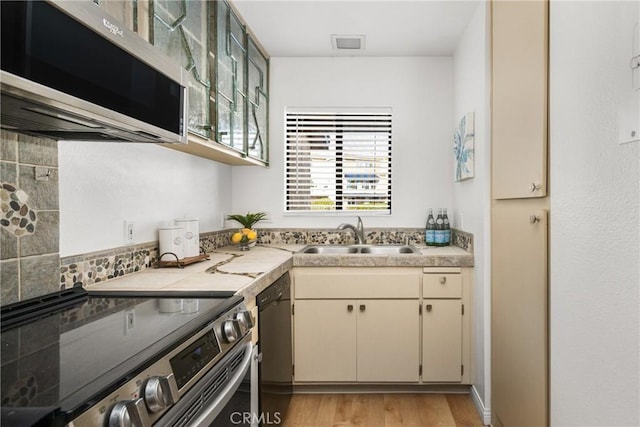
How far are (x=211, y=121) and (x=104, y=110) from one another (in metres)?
1.00

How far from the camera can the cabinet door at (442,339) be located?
2373 mm

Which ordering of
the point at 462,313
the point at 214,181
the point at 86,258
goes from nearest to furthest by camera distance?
the point at 86,258 < the point at 462,313 < the point at 214,181

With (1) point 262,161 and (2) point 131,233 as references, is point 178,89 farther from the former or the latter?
(1) point 262,161

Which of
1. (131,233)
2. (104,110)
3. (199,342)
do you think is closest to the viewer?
(104,110)

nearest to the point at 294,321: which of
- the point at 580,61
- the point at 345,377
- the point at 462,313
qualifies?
the point at 345,377

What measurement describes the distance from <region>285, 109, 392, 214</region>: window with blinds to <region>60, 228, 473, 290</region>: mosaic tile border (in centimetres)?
21

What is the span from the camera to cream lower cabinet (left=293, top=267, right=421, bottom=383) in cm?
239

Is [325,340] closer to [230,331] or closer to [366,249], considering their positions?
[366,249]

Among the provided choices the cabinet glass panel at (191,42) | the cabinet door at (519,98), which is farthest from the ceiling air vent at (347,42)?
the cabinet glass panel at (191,42)

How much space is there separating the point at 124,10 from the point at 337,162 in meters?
2.04

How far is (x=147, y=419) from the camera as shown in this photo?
743 millimetres

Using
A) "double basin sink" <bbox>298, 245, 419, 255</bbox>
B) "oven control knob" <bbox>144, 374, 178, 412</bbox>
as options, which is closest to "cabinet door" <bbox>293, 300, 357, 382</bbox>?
"double basin sink" <bbox>298, 245, 419, 255</bbox>

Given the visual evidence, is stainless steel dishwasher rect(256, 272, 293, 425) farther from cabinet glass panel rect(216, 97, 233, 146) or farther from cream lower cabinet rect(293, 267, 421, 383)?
cabinet glass panel rect(216, 97, 233, 146)

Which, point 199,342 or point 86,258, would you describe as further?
point 86,258
